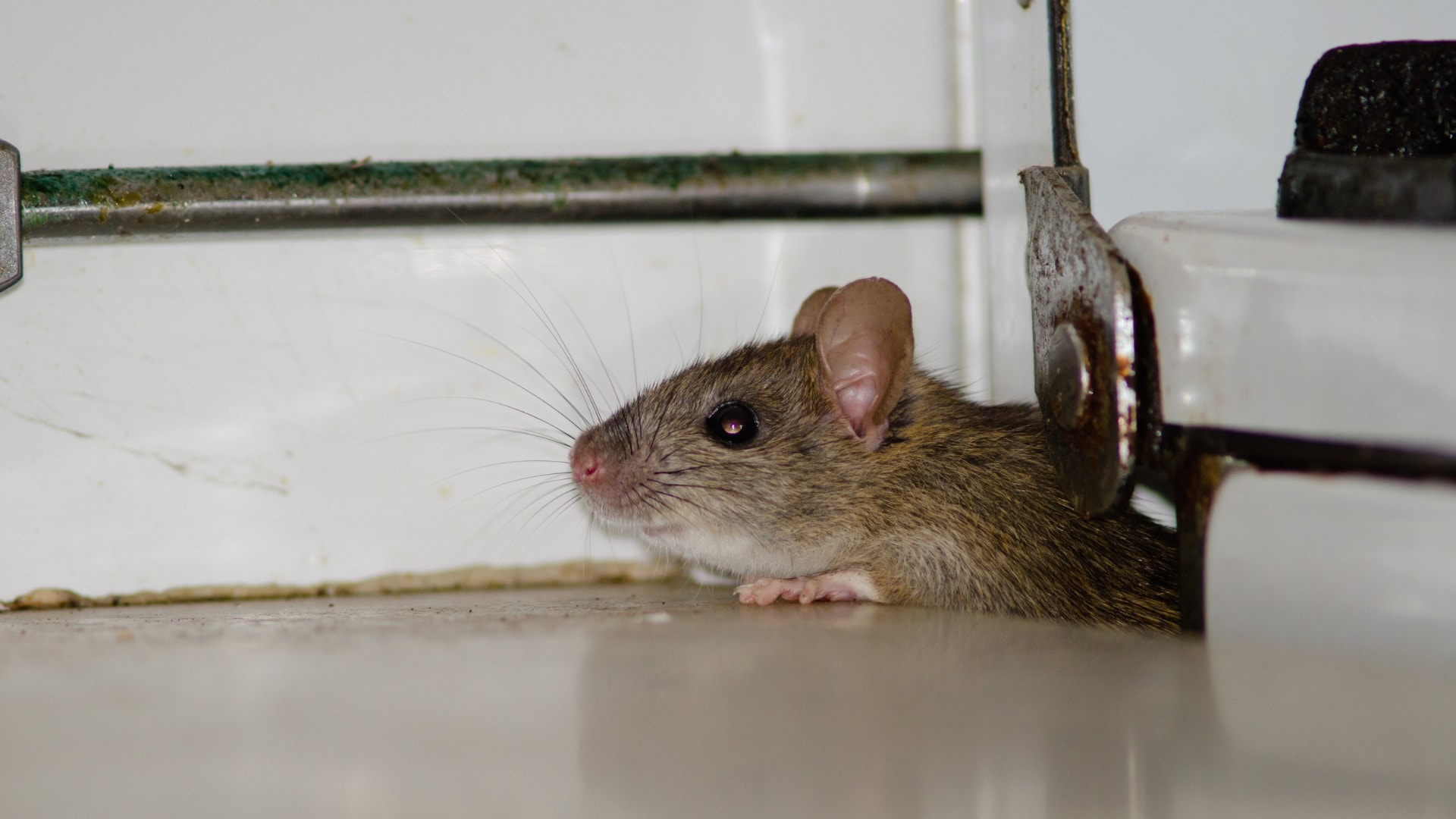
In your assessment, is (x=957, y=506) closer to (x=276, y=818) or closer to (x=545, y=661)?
(x=545, y=661)

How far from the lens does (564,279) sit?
229cm

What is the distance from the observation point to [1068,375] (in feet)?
4.85

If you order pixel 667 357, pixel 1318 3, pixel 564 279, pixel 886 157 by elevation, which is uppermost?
pixel 1318 3

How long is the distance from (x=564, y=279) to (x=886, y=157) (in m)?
0.66

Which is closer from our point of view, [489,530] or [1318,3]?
[1318,3]

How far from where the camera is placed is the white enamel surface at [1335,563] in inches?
42.8

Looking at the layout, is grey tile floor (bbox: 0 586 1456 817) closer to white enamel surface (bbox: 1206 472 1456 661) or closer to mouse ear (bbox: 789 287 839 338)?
white enamel surface (bbox: 1206 472 1456 661)

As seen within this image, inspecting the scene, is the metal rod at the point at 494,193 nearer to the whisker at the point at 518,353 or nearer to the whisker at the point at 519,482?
the whisker at the point at 518,353

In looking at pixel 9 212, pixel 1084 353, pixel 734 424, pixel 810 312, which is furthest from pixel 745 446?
pixel 9 212

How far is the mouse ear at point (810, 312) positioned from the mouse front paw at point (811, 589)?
477 mm

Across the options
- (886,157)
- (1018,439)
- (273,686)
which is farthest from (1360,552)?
(886,157)

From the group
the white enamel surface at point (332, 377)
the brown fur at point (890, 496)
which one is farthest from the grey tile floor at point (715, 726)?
the white enamel surface at point (332, 377)

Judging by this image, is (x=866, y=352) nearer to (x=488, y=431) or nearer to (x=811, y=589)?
(x=811, y=589)

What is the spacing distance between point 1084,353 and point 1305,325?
0.31 m
